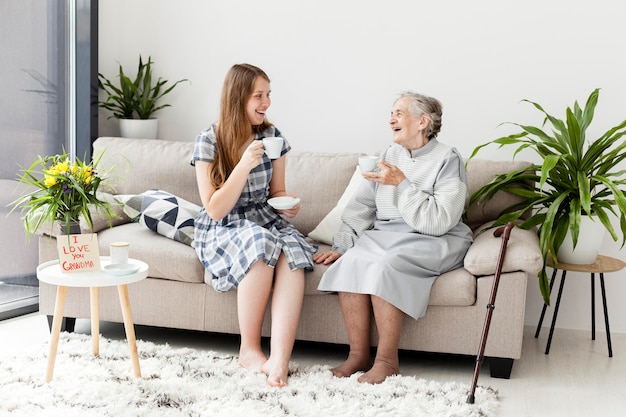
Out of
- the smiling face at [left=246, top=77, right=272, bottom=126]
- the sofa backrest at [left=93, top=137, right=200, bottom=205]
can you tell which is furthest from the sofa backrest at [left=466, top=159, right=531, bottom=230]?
the sofa backrest at [left=93, top=137, right=200, bottom=205]

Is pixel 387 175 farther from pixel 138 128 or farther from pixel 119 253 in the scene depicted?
pixel 138 128

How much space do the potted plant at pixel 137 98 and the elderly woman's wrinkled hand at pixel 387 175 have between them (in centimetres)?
166

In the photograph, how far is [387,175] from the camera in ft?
10.4

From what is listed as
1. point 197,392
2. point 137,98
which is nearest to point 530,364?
point 197,392

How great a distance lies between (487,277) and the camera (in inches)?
121

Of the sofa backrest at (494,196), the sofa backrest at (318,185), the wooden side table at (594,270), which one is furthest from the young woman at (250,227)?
the wooden side table at (594,270)

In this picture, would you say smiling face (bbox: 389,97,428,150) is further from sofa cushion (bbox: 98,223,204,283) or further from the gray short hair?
sofa cushion (bbox: 98,223,204,283)

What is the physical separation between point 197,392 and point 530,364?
1.45 metres

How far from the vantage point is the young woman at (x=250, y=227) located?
10.0 feet

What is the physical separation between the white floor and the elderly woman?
10.4 inches

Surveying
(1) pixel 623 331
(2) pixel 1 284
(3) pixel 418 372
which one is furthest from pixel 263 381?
(1) pixel 623 331

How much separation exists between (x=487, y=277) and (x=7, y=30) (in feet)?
8.12

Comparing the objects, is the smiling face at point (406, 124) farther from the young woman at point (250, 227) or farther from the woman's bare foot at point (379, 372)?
the woman's bare foot at point (379, 372)

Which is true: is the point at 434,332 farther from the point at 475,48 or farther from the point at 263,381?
the point at 475,48
